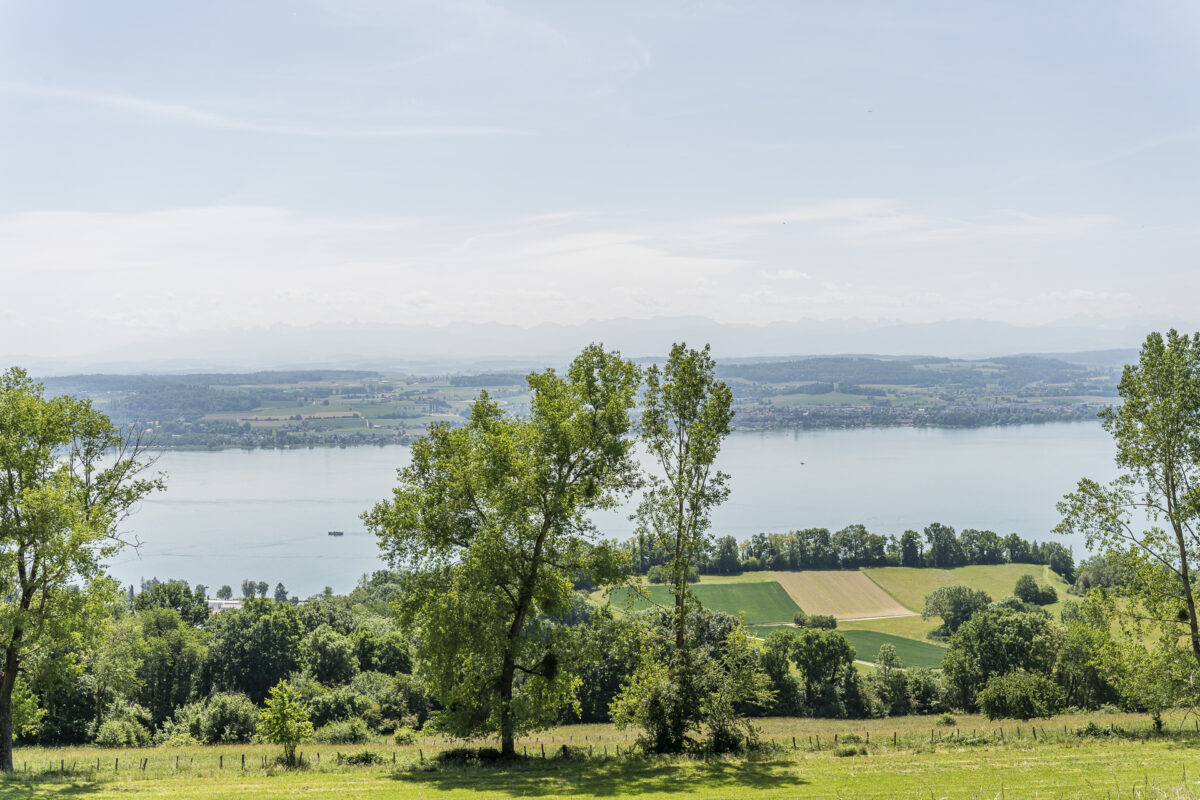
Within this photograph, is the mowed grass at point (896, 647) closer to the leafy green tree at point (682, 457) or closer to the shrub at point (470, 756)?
the leafy green tree at point (682, 457)

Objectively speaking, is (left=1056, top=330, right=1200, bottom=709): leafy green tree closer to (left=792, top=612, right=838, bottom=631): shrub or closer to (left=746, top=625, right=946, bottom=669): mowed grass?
(left=746, top=625, right=946, bottom=669): mowed grass

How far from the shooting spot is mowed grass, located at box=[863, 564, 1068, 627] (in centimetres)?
7288

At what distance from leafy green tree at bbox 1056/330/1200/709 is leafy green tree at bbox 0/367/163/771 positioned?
21.5 meters

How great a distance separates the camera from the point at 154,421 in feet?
620

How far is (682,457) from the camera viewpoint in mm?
18984

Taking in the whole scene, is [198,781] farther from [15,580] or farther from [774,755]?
[774,755]

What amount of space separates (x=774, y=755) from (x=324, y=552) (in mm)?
85820

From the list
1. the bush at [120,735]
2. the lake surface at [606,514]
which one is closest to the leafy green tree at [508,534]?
the bush at [120,735]

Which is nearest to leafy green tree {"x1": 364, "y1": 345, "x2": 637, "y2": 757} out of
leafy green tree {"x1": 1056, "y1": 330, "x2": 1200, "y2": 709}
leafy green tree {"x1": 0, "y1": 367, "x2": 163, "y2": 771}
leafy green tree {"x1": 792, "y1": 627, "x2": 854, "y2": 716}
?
leafy green tree {"x1": 0, "y1": 367, "x2": 163, "y2": 771}

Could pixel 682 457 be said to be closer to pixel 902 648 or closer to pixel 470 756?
pixel 470 756

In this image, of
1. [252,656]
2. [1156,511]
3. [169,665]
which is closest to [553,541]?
[1156,511]

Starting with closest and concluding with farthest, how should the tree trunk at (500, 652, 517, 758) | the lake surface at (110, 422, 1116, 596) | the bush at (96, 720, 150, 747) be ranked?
1. the tree trunk at (500, 652, 517, 758)
2. the bush at (96, 720, 150, 747)
3. the lake surface at (110, 422, 1116, 596)

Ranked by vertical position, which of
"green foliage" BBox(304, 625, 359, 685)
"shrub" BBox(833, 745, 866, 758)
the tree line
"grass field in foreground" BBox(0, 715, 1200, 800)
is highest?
the tree line

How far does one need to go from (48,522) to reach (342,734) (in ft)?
40.4
